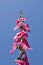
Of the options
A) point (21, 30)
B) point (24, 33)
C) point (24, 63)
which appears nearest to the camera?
point (24, 63)

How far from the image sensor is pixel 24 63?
2096 millimetres

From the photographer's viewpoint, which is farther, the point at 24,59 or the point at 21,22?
the point at 21,22

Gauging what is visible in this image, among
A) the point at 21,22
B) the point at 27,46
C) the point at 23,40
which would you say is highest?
the point at 21,22

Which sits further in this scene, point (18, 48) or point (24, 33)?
point (18, 48)

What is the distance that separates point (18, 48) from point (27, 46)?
1.17ft

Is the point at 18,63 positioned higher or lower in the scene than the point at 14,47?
lower

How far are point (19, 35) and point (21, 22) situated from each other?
0.90ft

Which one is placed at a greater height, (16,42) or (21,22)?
(21,22)

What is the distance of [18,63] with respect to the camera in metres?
2.20

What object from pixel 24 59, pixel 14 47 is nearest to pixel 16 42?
pixel 14 47

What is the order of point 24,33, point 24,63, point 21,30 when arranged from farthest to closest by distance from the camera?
point 21,30 < point 24,33 < point 24,63

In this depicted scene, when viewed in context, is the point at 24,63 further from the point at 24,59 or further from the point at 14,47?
the point at 14,47

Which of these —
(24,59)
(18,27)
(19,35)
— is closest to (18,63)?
(24,59)

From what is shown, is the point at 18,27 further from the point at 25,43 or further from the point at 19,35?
the point at 25,43
